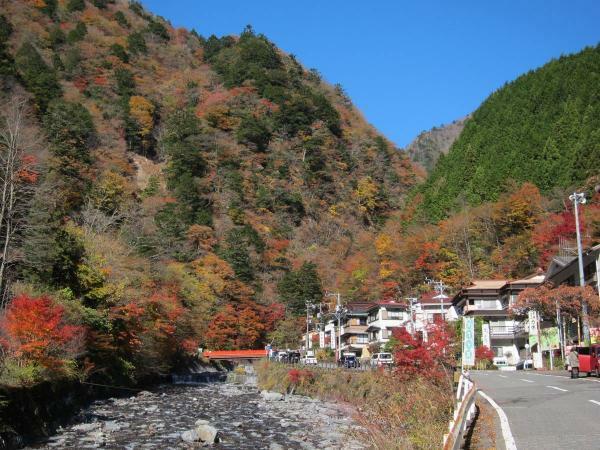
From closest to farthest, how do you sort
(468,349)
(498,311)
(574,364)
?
(468,349) → (574,364) → (498,311)

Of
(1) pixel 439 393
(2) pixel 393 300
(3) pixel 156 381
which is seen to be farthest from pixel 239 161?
(1) pixel 439 393

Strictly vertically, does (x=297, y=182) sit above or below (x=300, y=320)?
above

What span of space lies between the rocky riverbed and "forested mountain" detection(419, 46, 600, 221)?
4257cm

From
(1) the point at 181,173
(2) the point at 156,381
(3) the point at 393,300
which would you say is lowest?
(2) the point at 156,381

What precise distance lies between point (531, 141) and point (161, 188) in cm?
5027

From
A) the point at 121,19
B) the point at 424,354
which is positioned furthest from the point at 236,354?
the point at 121,19

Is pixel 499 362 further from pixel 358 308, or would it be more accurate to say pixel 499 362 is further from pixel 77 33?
pixel 77 33

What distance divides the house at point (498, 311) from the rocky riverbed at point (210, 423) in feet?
77.6

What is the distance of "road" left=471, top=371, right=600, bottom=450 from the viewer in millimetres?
8586

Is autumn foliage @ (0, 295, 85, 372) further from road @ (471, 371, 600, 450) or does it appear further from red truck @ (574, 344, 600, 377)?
red truck @ (574, 344, 600, 377)

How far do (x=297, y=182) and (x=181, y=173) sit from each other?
69.5 ft

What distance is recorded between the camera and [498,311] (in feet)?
172

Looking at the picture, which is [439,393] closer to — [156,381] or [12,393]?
[12,393]

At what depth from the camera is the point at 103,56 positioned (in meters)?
98.6
